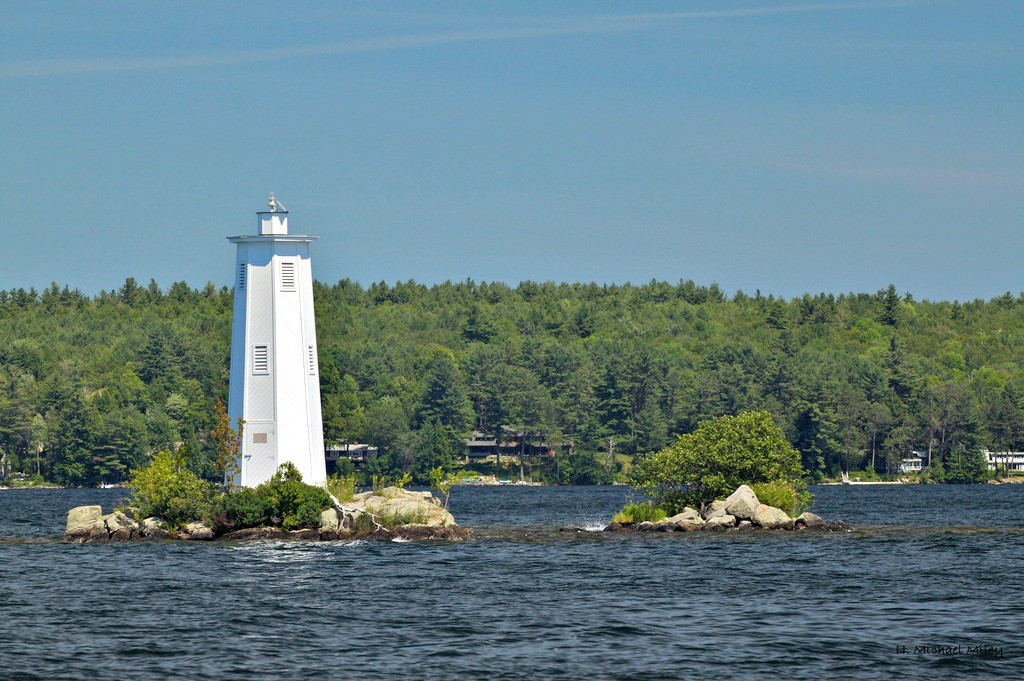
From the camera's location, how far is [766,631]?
3634cm

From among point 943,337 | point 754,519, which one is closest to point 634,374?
point 943,337

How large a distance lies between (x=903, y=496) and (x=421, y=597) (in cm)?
7307

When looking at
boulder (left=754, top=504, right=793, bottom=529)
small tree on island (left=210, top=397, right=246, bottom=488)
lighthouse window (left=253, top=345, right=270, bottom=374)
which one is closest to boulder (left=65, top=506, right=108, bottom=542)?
small tree on island (left=210, top=397, right=246, bottom=488)

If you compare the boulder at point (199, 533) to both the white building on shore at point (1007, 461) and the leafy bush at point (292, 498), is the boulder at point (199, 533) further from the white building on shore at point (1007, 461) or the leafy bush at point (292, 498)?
the white building on shore at point (1007, 461)

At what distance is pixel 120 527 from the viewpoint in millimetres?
57719

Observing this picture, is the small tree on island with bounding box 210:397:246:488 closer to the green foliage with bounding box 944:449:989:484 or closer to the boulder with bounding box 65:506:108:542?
the boulder with bounding box 65:506:108:542

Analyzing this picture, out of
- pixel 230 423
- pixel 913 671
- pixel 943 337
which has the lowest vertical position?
pixel 913 671

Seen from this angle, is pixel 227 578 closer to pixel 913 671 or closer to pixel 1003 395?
pixel 913 671

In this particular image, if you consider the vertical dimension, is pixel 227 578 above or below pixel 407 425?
below

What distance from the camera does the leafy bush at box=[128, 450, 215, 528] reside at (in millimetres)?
56938

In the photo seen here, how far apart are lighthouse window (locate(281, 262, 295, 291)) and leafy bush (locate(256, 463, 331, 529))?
6.08 meters

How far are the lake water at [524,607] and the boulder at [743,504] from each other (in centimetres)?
223

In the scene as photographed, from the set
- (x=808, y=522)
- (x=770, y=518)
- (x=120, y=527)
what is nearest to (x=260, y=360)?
(x=120, y=527)

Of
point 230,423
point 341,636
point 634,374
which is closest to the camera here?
point 341,636
